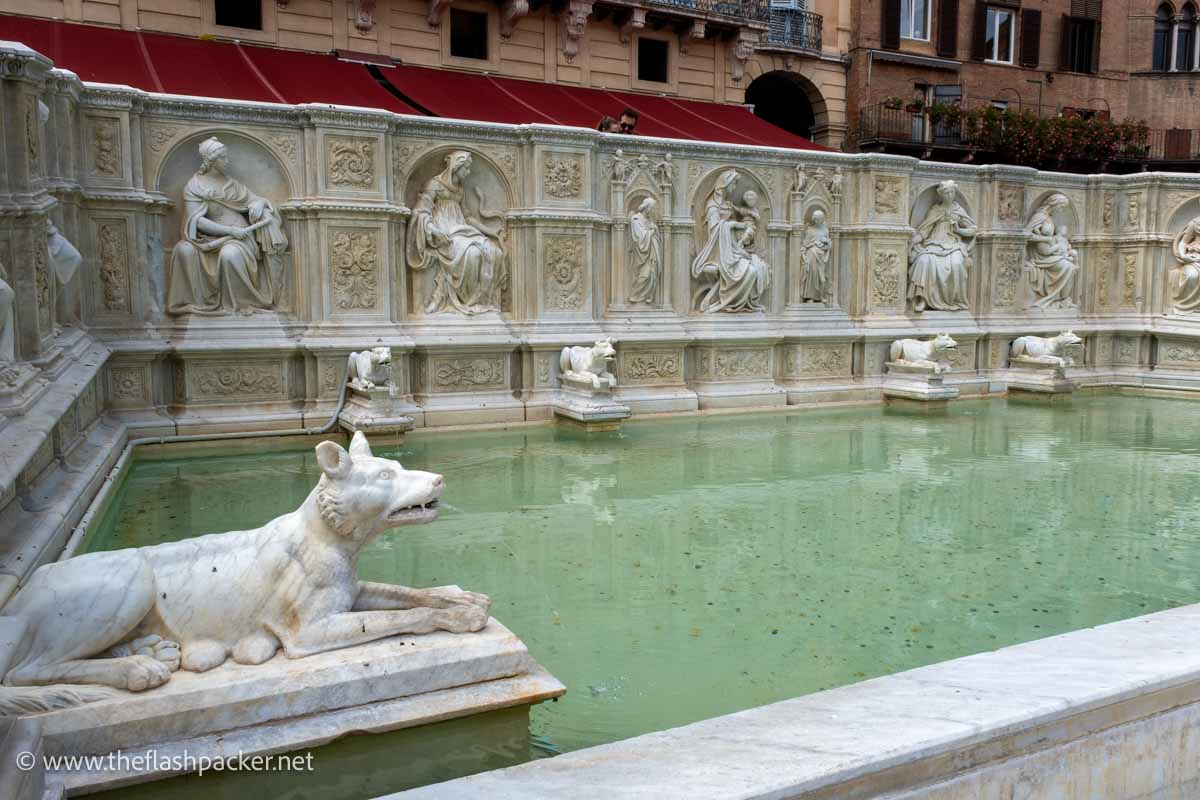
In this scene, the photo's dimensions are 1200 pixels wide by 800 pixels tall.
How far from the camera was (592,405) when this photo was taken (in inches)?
352

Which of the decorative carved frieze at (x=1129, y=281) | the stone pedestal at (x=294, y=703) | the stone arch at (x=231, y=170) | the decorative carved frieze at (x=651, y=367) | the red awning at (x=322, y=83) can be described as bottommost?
the stone pedestal at (x=294, y=703)

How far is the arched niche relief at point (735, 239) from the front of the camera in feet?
34.9

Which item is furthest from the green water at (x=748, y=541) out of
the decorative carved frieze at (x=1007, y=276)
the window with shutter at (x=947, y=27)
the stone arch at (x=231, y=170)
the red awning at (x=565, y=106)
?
the window with shutter at (x=947, y=27)

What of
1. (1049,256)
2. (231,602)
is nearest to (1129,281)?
(1049,256)

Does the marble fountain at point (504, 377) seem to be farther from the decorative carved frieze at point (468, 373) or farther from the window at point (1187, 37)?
the window at point (1187, 37)

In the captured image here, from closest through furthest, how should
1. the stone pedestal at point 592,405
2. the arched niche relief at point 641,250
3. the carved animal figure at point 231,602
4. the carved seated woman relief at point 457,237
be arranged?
the carved animal figure at point 231,602, the stone pedestal at point 592,405, the carved seated woman relief at point 457,237, the arched niche relief at point 641,250

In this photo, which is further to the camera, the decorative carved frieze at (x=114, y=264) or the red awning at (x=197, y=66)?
the red awning at (x=197, y=66)

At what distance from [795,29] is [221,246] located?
16868 millimetres

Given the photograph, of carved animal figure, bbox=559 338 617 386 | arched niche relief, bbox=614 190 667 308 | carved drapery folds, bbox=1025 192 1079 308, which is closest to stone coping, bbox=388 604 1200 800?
carved animal figure, bbox=559 338 617 386

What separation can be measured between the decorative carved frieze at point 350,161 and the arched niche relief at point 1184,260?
11.0m

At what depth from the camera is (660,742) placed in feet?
8.40

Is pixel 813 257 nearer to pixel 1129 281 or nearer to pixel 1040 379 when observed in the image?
pixel 1040 379

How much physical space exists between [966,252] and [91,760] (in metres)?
11.8

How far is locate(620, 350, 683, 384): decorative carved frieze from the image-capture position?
10.2m
